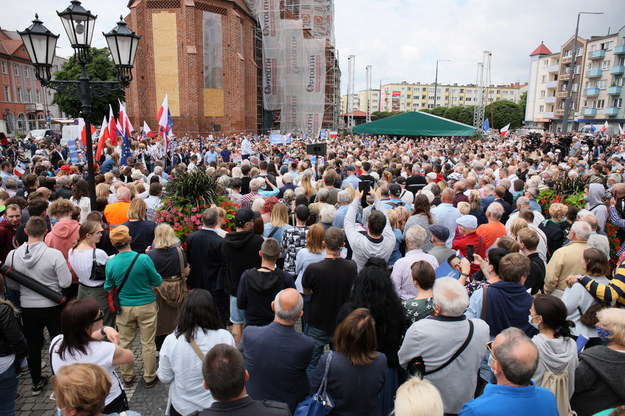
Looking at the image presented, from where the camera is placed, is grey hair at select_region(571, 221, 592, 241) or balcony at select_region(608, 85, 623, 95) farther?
balcony at select_region(608, 85, 623, 95)

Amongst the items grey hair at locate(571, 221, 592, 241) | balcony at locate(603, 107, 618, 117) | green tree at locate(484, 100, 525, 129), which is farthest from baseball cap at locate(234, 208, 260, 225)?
green tree at locate(484, 100, 525, 129)

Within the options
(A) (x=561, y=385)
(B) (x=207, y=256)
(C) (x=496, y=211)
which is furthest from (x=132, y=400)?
(C) (x=496, y=211)

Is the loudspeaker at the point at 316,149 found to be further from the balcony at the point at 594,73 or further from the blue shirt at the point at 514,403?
the balcony at the point at 594,73

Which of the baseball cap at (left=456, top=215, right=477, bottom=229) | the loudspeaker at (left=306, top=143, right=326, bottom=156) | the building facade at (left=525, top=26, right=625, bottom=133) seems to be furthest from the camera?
the building facade at (left=525, top=26, right=625, bottom=133)

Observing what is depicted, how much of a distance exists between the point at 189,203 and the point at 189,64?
92.8 feet

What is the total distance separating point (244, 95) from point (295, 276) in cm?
3336

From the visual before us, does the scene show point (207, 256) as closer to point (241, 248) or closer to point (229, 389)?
point (241, 248)

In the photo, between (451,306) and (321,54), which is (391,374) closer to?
(451,306)

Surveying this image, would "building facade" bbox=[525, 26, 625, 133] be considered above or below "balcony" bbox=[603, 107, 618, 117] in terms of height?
above

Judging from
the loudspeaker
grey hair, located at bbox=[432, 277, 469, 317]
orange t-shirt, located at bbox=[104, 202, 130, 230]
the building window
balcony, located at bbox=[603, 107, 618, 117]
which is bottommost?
orange t-shirt, located at bbox=[104, 202, 130, 230]

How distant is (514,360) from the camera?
2.21 metres

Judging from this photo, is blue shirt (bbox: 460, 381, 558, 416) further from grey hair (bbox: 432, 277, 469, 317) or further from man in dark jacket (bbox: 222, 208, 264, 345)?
man in dark jacket (bbox: 222, 208, 264, 345)

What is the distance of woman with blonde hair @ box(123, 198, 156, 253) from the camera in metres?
5.44

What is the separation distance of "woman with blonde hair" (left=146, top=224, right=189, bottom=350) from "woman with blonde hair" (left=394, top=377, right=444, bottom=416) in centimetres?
346
